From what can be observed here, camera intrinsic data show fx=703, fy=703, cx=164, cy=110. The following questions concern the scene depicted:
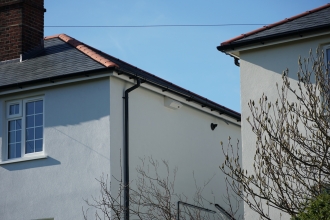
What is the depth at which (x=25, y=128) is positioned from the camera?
18141 millimetres

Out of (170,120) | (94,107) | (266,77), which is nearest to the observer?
(266,77)

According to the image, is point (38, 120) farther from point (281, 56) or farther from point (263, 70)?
point (281, 56)

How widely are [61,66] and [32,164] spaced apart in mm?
2609

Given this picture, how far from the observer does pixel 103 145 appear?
1680 centimetres

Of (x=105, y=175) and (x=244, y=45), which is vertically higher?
(x=244, y=45)

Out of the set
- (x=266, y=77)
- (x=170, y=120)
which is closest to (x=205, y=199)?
(x=170, y=120)

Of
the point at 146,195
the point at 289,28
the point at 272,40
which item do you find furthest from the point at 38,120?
the point at 289,28

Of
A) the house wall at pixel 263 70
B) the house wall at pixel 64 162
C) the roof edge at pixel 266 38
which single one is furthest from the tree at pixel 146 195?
the roof edge at pixel 266 38

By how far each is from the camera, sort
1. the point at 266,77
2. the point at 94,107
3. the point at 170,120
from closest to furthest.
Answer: the point at 266,77 < the point at 94,107 < the point at 170,120

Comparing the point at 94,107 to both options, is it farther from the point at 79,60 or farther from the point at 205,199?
the point at 205,199

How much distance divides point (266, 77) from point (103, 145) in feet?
13.7

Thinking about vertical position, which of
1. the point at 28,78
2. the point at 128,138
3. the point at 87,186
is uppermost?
the point at 28,78

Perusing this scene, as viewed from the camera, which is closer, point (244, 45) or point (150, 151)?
point (244, 45)

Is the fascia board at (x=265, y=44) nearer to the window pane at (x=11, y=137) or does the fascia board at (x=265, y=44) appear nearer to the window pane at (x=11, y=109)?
the window pane at (x=11, y=109)
